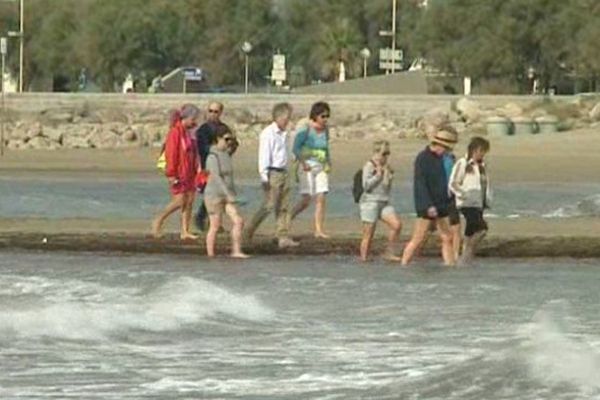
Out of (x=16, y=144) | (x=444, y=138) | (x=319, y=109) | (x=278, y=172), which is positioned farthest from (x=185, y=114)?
(x=16, y=144)

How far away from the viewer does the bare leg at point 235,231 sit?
17359 mm

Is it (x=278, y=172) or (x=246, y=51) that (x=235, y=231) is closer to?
(x=278, y=172)

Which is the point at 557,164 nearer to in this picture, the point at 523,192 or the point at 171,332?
the point at 523,192

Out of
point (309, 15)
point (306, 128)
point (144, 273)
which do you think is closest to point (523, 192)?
point (306, 128)

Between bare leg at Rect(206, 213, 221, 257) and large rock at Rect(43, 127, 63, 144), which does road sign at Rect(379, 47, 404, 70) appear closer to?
large rock at Rect(43, 127, 63, 144)

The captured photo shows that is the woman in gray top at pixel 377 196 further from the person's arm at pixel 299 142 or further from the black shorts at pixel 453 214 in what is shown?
the person's arm at pixel 299 142

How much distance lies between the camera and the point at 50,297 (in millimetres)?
14500

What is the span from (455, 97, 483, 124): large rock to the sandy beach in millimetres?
7090

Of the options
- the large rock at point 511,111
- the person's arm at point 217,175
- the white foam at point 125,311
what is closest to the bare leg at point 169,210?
the person's arm at point 217,175

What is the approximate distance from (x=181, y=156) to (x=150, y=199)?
12345 millimetres

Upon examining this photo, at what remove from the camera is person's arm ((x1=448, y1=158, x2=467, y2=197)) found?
16.8 metres

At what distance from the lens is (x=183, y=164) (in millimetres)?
18500

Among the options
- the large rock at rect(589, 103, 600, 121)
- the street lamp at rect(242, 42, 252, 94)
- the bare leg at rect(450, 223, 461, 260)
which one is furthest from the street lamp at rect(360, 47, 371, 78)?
the bare leg at rect(450, 223, 461, 260)

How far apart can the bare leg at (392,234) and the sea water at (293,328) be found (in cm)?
40
